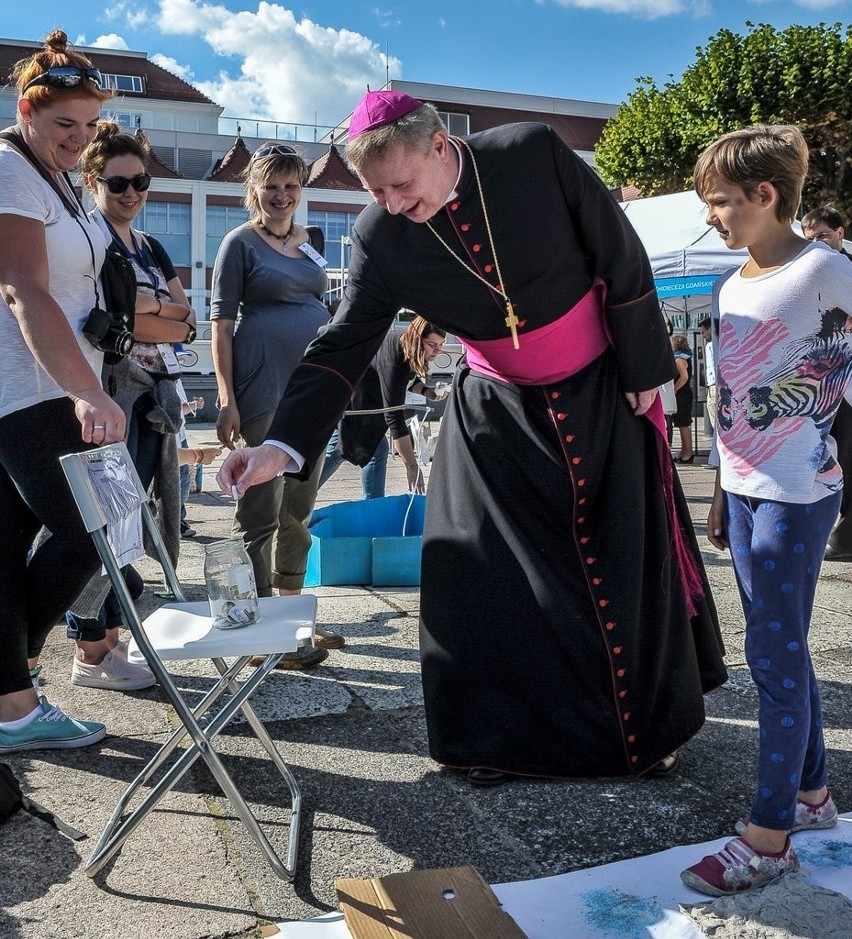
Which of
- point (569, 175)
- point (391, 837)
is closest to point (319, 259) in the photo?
point (569, 175)

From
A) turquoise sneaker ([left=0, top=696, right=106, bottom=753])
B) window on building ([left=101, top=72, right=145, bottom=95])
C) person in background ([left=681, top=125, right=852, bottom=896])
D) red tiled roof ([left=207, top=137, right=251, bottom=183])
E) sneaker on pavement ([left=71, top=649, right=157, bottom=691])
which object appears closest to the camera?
person in background ([left=681, top=125, right=852, bottom=896])

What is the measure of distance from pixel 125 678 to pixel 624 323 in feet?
6.86

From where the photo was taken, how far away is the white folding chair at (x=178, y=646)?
84.1 inches

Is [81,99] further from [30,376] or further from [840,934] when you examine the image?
[840,934]

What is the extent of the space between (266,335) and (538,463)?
1.59 meters

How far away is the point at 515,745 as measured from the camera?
2.75m

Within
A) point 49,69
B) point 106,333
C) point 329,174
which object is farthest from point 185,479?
point 329,174

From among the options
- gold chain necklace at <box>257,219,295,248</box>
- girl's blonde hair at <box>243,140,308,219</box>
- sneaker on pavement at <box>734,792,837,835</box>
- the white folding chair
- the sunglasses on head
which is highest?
the sunglasses on head

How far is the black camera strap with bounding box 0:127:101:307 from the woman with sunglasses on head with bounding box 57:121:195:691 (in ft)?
1.42

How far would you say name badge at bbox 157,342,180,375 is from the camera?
3.71 m

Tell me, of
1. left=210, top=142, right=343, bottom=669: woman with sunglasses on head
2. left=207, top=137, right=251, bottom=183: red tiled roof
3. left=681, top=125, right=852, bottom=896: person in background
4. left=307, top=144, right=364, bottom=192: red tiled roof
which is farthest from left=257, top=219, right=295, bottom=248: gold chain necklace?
left=207, top=137, right=251, bottom=183: red tiled roof

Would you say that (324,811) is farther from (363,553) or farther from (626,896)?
(363,553)

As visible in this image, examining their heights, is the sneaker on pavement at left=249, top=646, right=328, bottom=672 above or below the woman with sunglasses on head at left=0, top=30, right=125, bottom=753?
below

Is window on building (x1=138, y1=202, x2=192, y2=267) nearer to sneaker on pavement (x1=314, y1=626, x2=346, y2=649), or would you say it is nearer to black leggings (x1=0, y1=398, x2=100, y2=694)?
sneaker on pavement (x1=314, y1=626, x2=346, y2=649)
